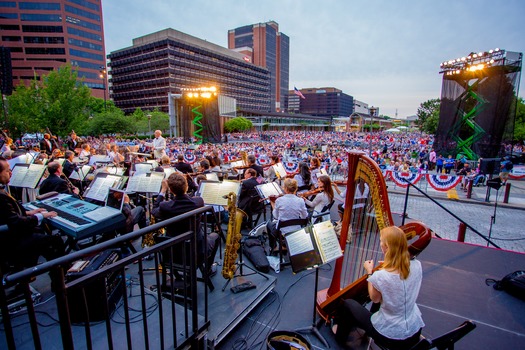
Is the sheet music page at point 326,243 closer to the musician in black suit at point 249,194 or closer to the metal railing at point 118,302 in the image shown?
the metal railing at point 118,302

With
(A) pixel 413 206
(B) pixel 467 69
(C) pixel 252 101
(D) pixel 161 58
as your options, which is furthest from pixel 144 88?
(A) pixel 413 206

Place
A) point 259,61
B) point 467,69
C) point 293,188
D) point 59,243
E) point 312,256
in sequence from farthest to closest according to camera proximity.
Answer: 1. point 259,61
2. point 467,69
3. point 293,188
4. point 59,243
5. point 312,256

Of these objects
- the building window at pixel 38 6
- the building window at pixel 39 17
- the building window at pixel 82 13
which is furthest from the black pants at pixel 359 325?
the building window at pixel 82 13

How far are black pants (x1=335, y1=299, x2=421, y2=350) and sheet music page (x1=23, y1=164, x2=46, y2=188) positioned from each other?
6217mm

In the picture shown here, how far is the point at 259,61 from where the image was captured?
134 m

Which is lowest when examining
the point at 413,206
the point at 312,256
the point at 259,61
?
the point at 413,206

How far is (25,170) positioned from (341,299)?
6789mm

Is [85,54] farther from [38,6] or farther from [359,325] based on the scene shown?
[359,325]

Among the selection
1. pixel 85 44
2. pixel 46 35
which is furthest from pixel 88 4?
pixel 46 35

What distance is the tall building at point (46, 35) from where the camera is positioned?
202 ft

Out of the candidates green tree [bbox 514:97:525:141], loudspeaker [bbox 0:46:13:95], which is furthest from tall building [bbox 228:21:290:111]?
loudspeaker [bbox 0:46:13:95]

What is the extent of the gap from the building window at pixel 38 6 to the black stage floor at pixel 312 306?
288 feet

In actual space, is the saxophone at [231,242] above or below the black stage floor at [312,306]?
above

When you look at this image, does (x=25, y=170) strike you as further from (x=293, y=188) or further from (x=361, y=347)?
(x=361, y=347)
